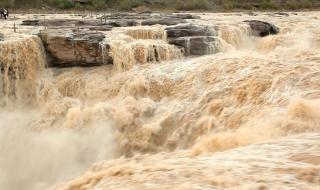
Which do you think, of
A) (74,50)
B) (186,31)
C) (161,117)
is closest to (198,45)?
(186,31)

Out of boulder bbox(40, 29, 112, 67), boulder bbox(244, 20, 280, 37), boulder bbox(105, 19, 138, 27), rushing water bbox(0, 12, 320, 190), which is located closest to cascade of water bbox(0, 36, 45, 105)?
rushing water bbox(0, 12, 320, 190)

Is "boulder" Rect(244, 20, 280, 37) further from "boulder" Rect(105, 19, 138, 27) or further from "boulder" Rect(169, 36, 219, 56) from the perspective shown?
"boulder" Rect(105, 19, 138, 27)

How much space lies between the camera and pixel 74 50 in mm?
10859

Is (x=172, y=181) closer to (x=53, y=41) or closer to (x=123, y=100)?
(x=123, y=100)

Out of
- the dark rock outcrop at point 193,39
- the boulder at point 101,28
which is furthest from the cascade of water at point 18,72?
the dark rock outcrop at point 193,39

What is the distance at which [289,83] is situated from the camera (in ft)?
25.1

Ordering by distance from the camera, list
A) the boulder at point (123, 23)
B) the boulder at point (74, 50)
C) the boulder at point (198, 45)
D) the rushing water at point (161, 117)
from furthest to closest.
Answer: the boulder at point (123, 23)
the boulder at point (198, 45)
the boulder at point (74, 50)
the rushing water at point (161, 117)

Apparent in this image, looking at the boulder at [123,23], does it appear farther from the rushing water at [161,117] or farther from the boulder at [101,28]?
the rushing water at [161,117]

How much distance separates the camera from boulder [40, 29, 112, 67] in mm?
10805

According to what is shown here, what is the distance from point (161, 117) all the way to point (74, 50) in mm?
3476

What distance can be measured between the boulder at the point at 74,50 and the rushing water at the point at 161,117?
0.20m

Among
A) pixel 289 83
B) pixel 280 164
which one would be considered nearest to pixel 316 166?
pixel 280 164

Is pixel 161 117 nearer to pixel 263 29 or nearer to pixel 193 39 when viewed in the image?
pixel 193 39

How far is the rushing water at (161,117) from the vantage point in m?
4.68
